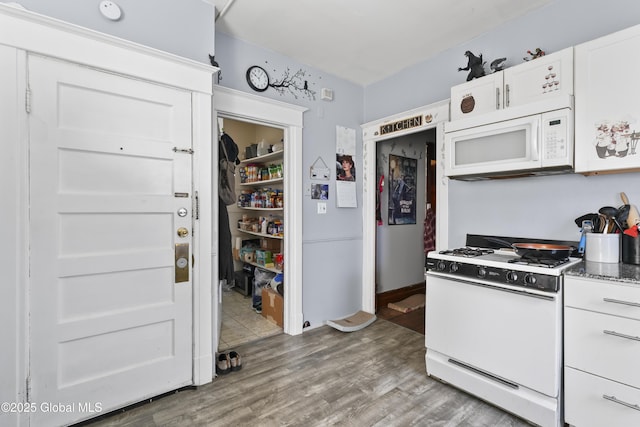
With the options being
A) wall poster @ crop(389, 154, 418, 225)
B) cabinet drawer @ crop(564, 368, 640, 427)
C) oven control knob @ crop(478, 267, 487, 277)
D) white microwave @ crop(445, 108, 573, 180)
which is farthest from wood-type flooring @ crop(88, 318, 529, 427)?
wall poster @ crop(389, 154, 418, 225)

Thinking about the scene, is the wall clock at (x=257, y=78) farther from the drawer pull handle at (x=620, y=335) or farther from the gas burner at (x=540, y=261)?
the drawer pull handle at (x=620, y=335)

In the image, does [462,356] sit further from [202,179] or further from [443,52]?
[443,52]

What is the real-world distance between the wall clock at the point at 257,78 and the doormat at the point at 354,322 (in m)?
2.42

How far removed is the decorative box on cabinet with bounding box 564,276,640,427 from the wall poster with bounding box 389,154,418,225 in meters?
2.42

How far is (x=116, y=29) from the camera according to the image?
1.84m

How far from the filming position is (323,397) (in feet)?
6.62

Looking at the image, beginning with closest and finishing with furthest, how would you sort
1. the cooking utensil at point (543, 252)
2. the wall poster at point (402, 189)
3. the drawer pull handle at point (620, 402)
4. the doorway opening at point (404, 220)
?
Answer: the drawer pull handle at point (620, 402)
the cooking utensil at point (543, 252)
the doorway opening at point (404, 220)
the wall poster at point (402, 189)

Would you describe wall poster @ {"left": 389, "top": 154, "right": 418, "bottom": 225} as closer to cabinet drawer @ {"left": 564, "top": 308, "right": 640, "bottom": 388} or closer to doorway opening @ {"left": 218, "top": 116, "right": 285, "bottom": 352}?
doorway opening @ {"left": 218, "top": 116, "right": 285, "bottom": 352}

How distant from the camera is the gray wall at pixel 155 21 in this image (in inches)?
67.4

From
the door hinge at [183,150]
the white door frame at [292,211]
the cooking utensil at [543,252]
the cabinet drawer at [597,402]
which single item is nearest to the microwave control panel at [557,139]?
the cooking utensil at [543,252]

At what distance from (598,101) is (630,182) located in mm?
547

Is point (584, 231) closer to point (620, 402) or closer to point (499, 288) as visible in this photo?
point (499, 288)

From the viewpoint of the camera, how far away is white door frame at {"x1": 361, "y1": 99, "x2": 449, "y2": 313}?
9.24 feet

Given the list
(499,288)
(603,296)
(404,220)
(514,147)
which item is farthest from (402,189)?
(603,296)
